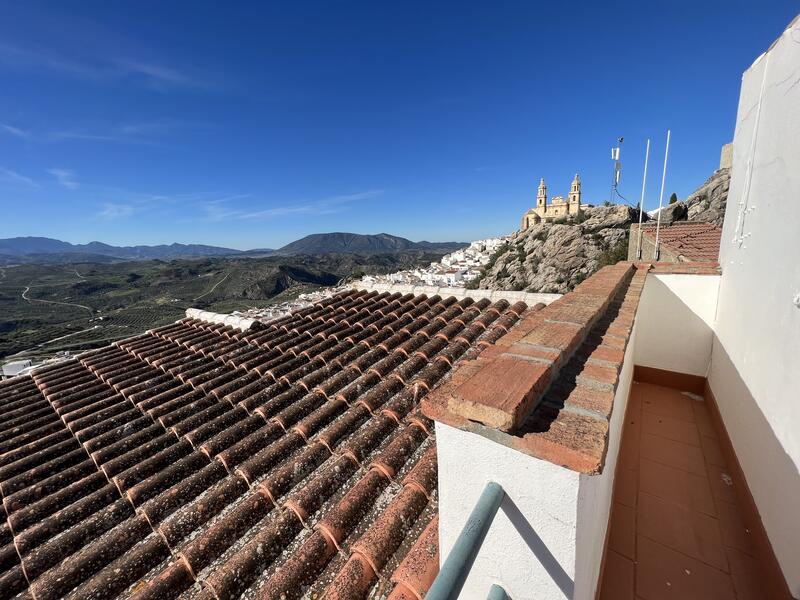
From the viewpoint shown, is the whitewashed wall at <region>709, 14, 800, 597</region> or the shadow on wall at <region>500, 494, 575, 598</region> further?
the whitewashed wall at <region>709, 14, 800, 597</region>

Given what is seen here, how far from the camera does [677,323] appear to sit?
420 centimetres

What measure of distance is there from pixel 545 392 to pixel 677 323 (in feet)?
13.8

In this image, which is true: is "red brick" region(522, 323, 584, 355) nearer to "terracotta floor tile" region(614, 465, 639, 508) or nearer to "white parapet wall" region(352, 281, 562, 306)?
"terracotta floor tile" region(614, 465, 639, 508)

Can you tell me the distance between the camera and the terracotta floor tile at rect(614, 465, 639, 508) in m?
2.56

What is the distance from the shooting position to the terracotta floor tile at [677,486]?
8.29 ft

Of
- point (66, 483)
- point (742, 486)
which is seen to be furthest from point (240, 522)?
point (742, 486)

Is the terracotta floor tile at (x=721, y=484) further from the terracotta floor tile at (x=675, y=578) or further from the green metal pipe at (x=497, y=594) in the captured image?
the green metal pipe at (x=497, y=594)

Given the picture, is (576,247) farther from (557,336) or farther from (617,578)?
(557,336)

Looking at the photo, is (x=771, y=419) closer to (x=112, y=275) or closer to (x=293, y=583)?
(x=293, y=583)

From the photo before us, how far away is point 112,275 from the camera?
123812 millimetres

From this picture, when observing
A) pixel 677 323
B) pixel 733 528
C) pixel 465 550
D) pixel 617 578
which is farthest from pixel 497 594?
pixel 677 323

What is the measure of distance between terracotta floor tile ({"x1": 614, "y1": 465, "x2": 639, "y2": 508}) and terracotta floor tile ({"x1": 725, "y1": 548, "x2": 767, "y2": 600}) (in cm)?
56

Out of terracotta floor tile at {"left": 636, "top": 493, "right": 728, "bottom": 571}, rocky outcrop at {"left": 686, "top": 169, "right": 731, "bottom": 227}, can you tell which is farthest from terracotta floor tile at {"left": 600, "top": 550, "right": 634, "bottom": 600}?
rocky outcrop at {"left": 686, "top": 169, "right": 731, "bottom": 227}

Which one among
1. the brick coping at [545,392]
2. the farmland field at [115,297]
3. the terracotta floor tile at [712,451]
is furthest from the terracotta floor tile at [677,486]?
the farmland field at [115,297]
